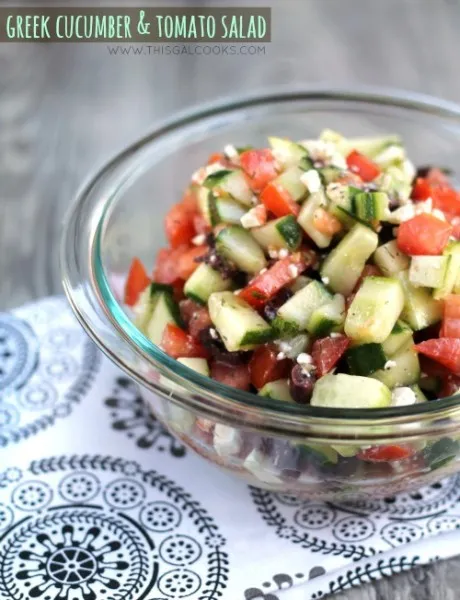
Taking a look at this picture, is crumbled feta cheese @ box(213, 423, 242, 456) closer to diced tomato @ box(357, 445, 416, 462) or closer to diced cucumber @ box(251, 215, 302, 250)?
diced tomato @ box(357, 445, 416, 462)

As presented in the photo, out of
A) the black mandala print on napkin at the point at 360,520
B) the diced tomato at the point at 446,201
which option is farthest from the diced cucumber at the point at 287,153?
the black mandala print on napkin at the point at 360,520

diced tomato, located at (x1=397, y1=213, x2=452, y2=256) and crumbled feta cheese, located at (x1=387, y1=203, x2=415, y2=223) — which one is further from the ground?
crumbled feta cheese, located at (x1=387, y1=203, x2=415, y2=223)

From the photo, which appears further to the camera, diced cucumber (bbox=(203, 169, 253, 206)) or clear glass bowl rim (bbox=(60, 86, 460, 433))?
diced cucumber (bbox=(203, 169, 253, 206))

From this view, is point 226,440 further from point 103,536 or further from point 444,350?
point 444,350

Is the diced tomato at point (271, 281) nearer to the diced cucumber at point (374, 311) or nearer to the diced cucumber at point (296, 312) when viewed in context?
the diced cucumber at point (296, 312)

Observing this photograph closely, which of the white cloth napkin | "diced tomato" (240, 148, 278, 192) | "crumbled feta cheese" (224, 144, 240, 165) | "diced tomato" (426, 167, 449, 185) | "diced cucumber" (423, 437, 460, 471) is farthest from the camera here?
"diced tomato" (426, 167, 449, 185)

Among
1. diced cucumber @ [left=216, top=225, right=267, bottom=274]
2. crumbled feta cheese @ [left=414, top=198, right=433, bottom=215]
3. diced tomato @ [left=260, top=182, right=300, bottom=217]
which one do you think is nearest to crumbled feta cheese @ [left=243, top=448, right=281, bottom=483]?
diced cucumber @ [left=216, top=225, right=267, bottom=274]
